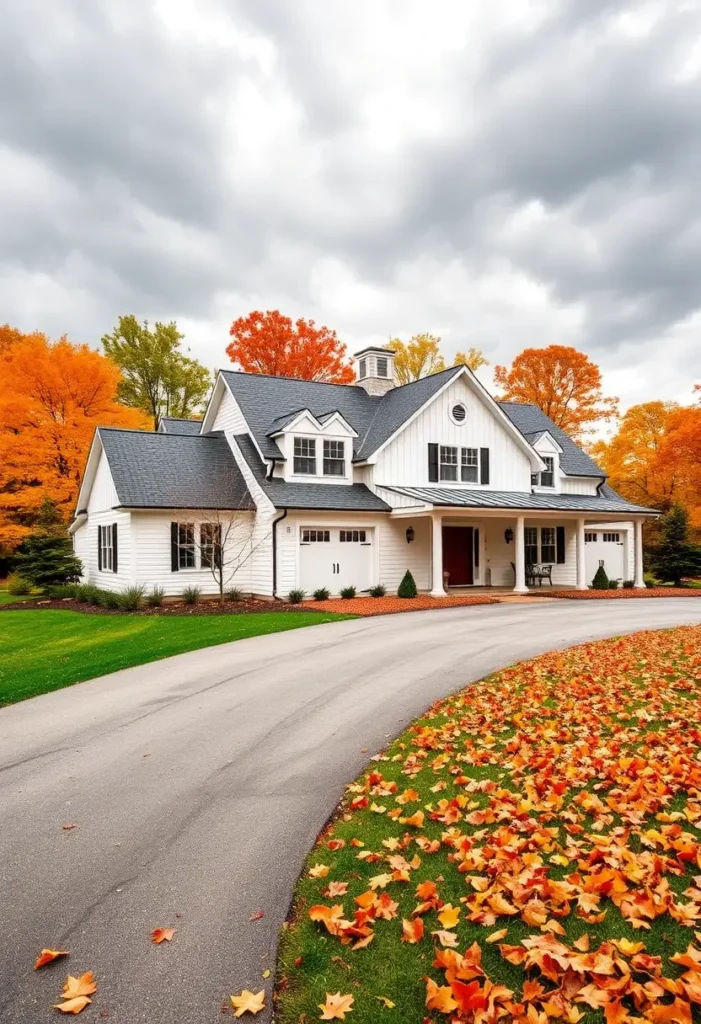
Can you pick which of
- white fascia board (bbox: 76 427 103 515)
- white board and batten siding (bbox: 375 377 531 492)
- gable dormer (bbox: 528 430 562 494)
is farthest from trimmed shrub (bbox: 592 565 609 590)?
white fascia board (bbox: 76 427 103 515)

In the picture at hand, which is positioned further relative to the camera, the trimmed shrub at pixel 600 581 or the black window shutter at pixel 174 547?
the trimmed shrub at pixel 600 581

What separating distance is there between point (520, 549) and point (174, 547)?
39.4ft

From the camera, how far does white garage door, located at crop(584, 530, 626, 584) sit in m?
29.1

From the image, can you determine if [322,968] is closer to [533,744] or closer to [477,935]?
[477,935]

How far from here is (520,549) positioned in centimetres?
2402

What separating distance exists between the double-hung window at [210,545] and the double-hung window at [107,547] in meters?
3.29

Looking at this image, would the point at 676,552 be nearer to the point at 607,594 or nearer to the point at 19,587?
the point at 607,594

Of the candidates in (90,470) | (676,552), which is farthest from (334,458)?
(676,552)

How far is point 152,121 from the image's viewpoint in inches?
599

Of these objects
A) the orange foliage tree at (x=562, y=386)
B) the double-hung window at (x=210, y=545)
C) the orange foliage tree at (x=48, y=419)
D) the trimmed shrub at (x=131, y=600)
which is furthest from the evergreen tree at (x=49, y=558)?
the orange foliage tree at (x=562, y=386)

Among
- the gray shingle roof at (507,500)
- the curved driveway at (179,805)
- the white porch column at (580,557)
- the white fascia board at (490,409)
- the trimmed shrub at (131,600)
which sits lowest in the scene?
the curved driveway at (179,805)

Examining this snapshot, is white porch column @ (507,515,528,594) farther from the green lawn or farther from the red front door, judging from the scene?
the green lawn

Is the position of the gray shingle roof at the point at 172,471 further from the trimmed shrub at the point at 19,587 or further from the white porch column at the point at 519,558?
the white porch column at the point at 519,558

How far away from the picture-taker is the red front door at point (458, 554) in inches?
1015
